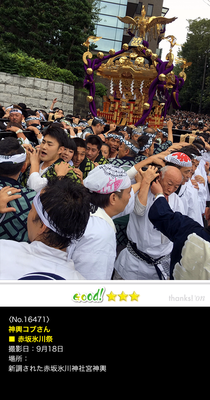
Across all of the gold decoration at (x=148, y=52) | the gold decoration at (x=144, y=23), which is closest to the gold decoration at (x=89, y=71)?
the gold decoration at (x=148, y=52)

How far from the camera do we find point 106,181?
1713mm

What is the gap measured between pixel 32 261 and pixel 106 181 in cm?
68

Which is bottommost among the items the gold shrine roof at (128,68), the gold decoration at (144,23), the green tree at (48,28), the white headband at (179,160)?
the white headband at (179,160)

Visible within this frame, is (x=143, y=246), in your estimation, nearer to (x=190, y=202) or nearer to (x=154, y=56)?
(x=190, y=202)

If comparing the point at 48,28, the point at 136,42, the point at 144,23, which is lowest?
the point at 136,42

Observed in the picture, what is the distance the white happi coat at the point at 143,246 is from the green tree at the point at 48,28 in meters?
14.5

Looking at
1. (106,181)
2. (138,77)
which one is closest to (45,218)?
(106,181)

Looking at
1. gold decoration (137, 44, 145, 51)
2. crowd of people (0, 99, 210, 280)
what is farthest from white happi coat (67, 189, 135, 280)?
gold decoration (137, 44, 145, 51)

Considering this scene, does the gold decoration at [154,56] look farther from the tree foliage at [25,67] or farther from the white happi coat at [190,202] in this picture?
the white happi coat at [190,202]

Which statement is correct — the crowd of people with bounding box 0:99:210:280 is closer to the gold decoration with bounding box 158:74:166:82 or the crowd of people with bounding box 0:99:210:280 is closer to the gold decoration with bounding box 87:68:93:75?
the gold decoration with bounding box 158:74:166:82

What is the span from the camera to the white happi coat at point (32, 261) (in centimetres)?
117
